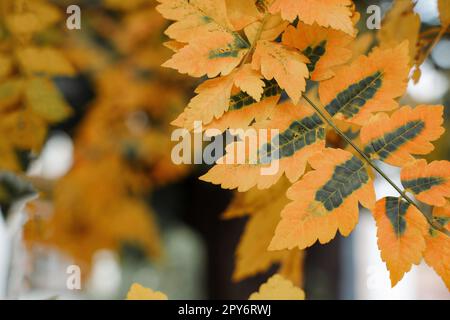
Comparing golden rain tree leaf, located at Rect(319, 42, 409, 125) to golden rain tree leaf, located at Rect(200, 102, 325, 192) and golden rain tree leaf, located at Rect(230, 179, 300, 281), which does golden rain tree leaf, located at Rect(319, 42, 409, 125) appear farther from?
golden rain tree leaf, located at Rect(230, 179, 300, 281)

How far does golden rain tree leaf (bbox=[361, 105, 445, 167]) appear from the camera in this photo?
18.8 inches

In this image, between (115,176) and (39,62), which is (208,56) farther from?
(115,176)

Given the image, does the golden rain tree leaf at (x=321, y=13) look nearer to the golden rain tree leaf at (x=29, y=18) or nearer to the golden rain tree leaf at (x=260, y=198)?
the golden rain tree leaf at (x=260, y=198)

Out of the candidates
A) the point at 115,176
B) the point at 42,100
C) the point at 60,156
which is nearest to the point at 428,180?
the point at 42,100

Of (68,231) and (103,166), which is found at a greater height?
(103,166)

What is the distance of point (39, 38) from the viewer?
97cm

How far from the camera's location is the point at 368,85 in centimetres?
49

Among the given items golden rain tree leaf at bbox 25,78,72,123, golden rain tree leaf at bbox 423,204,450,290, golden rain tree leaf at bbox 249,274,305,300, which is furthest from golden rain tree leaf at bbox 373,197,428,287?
golden rain tree leaf at bbox 25,78,72,123

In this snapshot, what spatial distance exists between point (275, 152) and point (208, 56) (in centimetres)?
10

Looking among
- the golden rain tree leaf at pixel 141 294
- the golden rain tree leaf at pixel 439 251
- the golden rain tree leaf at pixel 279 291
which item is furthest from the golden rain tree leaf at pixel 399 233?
the golden rain tree leaf at pixel 141 294

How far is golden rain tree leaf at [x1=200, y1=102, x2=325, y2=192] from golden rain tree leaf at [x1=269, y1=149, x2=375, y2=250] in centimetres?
1

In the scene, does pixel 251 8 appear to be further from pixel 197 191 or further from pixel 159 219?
pixel 159 219
